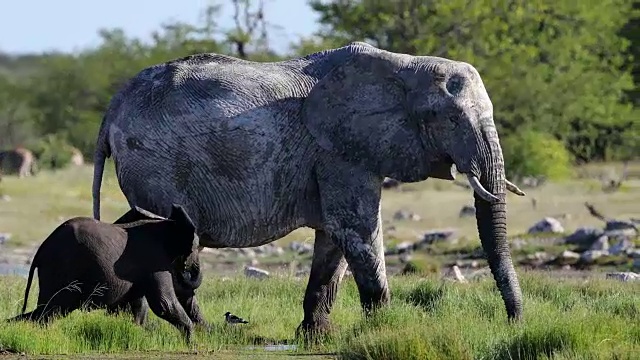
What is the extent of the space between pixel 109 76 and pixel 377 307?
4290cm

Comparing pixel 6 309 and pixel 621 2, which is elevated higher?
pixel 621 2

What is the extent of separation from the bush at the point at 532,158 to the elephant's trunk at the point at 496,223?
90.4 ft

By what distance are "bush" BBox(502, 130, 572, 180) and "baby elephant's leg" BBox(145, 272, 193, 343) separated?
28.7 meters

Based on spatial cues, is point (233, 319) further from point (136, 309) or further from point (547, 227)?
point (547, 227)

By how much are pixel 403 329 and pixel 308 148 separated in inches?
78.9

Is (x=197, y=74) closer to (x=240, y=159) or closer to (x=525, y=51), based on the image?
(x=240, y=159)

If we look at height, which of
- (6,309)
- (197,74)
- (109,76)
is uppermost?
(109,76)

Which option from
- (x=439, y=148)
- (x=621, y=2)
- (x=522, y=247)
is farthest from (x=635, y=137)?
(x=439, y=148)

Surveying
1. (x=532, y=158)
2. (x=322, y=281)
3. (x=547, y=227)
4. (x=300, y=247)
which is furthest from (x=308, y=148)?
(x=532, y=158)

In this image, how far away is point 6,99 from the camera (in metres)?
62.0

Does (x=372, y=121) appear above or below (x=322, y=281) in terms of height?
above

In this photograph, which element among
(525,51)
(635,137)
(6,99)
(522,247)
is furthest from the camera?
(6,99)

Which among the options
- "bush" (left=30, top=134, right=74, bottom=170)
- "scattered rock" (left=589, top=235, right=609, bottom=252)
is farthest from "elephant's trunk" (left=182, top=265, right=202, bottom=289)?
"bush" (left=30, top=134, right=74, bottom=170)

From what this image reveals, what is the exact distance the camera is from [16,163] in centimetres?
3903
